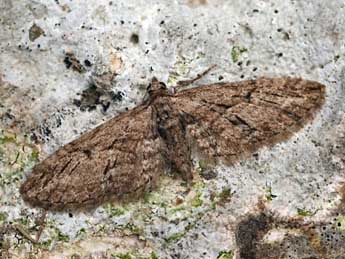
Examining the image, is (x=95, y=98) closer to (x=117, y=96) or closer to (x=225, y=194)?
(x=117, y=96)

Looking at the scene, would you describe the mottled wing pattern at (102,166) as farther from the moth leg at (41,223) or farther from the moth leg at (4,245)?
the moth leg at (4,245)

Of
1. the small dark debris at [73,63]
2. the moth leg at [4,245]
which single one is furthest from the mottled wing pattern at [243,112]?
the moth leg at [4,245]

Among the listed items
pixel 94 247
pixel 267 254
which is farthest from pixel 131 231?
pixel 267 254

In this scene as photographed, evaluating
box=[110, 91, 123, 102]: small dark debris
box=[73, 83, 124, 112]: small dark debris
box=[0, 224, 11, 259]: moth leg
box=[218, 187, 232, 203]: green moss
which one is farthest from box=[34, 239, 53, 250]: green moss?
box=[218, 187, 232, 203]: green moss

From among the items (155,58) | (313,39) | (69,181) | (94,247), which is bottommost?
(94,247)

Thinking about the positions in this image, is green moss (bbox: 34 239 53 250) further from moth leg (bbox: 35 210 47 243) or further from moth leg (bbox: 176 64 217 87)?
moth leg (bbox: 176 64 217 87)

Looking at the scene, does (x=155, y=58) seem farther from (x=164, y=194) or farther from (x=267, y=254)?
(x=267, y=254)

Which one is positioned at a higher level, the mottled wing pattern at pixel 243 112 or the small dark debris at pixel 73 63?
the mottled wing pattern at pixel 243 112
